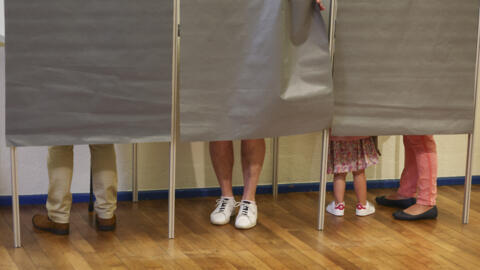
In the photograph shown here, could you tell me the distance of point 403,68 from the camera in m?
2.86

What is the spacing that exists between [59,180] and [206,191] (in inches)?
39.2

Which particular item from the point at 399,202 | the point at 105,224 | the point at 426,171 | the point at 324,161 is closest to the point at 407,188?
the point at 399,202

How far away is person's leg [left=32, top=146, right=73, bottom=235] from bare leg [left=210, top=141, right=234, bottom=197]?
687mm

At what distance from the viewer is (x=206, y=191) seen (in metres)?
3.46

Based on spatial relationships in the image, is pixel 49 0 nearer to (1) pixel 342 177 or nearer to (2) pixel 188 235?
(2) pixel 188 235

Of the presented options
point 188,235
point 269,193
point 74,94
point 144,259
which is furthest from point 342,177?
point 74,94

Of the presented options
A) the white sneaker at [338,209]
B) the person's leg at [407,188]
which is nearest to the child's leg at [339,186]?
the white sneaker at [338,209]

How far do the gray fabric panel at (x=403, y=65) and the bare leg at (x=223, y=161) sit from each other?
53 centimetres

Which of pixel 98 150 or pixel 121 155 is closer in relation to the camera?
pixel 98 150

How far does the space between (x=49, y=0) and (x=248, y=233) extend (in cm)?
130

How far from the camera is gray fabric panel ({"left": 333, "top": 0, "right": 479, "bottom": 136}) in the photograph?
9.10ft

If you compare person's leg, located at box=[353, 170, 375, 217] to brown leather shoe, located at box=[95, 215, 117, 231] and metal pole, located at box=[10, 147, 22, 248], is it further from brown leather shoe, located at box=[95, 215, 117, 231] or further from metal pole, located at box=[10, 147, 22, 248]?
metal pole, located at box=[10, 147, 22, 248]

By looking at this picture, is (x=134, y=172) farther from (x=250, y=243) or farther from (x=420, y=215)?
(x=420, y=215)

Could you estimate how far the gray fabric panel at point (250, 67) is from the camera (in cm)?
255
